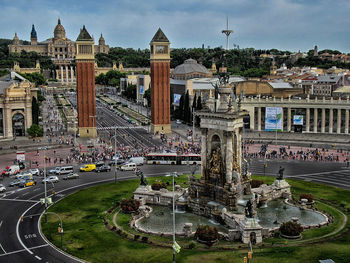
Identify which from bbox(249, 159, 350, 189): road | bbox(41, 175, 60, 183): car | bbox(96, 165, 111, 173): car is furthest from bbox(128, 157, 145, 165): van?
Answer: bbox(249, 159, 350, 189): road

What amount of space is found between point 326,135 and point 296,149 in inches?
628

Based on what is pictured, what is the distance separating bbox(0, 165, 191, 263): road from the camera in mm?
46594

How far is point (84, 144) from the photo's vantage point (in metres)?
115

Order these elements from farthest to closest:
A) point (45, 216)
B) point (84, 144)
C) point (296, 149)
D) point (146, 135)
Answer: point (146, 135) < point (84, 144) < point (296, 149) < point (45, 216)

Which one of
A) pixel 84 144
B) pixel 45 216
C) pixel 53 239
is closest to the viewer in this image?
pixel 53 239

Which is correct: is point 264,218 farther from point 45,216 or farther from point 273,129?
point 273,129

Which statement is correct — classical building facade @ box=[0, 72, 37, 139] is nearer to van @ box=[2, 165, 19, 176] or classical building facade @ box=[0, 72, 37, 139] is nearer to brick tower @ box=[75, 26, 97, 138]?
brick tower @ box=[75, 26, 97, 138]

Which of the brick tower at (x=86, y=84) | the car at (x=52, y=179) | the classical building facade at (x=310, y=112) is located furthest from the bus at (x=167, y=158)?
the classical building facade at (x=310, y=112)

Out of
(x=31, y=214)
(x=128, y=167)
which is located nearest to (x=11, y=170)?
(x=128, y=167)

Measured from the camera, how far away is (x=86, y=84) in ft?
421

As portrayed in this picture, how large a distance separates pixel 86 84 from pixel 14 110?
21153 mm

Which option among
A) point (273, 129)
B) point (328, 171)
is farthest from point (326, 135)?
point (328, 171)

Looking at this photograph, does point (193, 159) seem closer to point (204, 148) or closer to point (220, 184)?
point (204, 148)

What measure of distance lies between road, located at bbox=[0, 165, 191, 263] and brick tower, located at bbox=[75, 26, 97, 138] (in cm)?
3762
